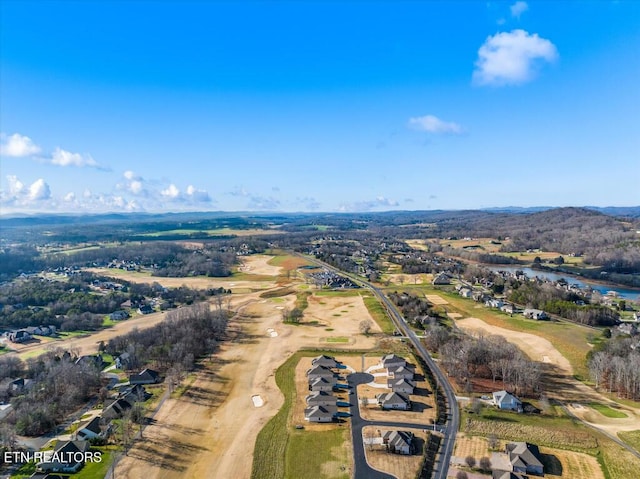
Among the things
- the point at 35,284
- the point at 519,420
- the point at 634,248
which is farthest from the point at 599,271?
the point at 35,284

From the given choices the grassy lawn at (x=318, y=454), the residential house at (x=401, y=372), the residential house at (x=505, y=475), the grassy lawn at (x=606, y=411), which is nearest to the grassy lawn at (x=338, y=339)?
the residential house at (x=401, y=372)

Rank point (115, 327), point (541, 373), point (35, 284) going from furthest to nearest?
point (35, 284) < point (115, 327) < point (541, 373)

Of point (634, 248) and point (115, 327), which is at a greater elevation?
point (634, 248)

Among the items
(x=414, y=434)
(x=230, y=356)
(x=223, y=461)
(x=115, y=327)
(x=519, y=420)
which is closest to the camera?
(x=223, y=461)

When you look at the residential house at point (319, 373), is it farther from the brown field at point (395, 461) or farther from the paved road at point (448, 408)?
the brown field at point (395, 461)

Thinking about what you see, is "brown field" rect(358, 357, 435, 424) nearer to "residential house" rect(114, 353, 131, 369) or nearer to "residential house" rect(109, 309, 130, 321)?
"residential house" rect(114, 353, 131, 369)

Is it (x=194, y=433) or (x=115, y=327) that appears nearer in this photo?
(x=194, y=433)

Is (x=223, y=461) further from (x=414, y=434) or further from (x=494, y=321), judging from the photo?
(x=494, y=321)
